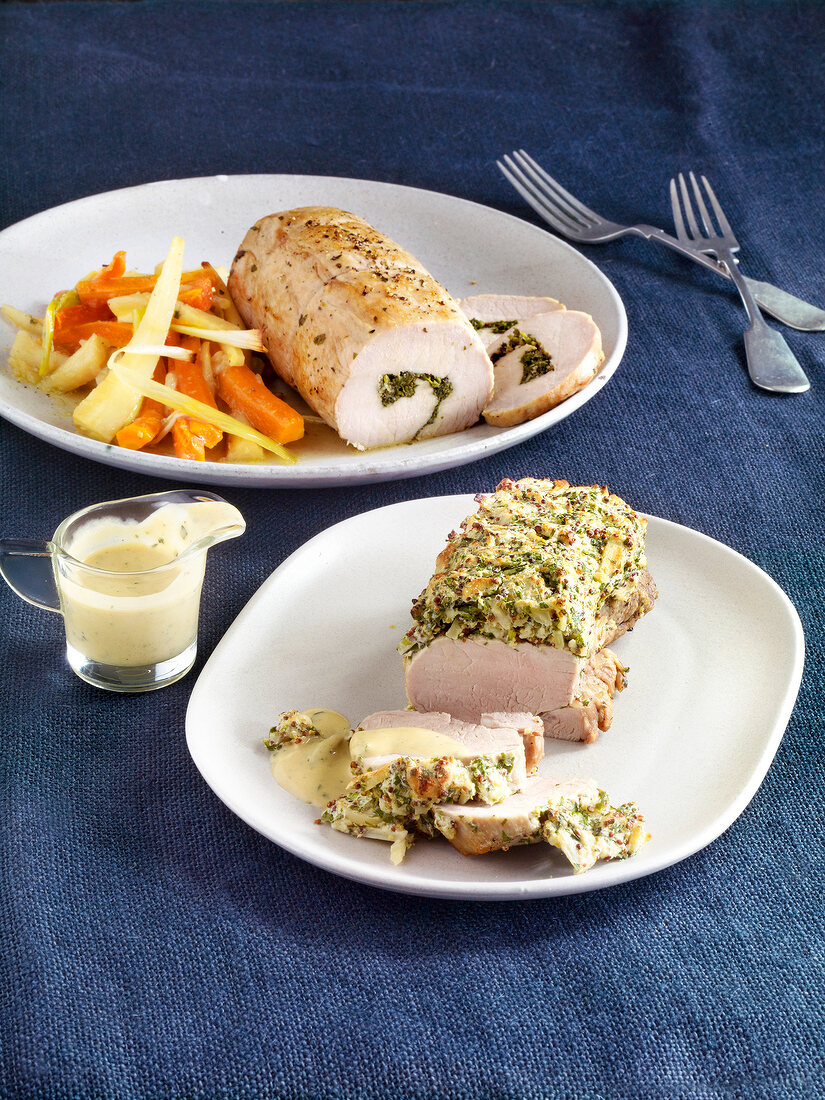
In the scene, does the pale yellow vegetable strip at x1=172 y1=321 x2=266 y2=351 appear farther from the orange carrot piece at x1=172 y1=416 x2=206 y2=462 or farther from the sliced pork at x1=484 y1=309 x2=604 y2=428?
the sliced pork at x1=484 y1=309 x2=604 y2=428

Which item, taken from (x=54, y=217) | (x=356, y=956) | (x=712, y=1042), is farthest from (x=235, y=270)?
(x=712, y=1042)

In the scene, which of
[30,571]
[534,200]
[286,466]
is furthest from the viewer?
[534,200]

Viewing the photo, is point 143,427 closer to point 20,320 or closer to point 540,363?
point 20,320

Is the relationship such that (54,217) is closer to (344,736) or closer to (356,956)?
(344,736)

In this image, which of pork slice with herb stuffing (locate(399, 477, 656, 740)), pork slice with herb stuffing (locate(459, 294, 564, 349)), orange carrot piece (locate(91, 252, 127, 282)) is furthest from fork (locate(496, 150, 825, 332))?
pork slice with herb stuffing (locate(399, 477, 656, 740))

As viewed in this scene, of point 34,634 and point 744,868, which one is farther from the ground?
point 744,868

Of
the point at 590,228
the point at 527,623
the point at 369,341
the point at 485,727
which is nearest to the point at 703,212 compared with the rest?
the point at 590,228
